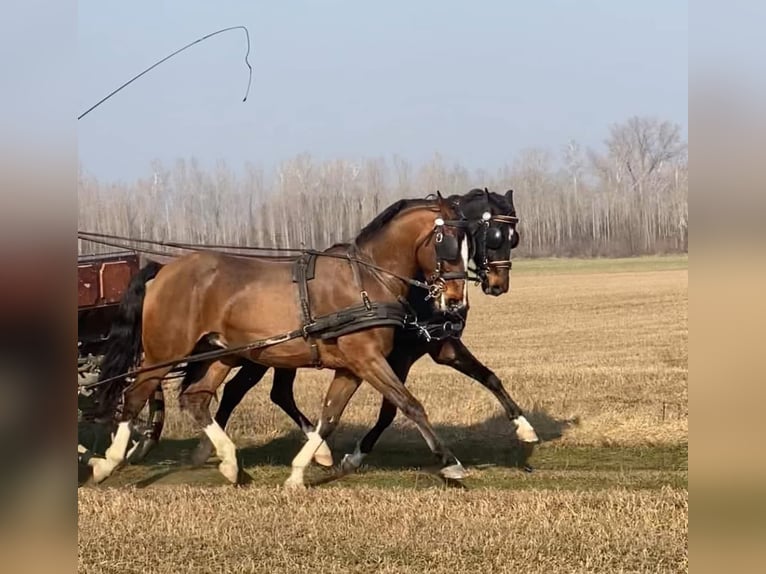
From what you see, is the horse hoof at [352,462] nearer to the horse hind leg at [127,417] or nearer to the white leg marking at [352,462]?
the white leg marking at [352,462]

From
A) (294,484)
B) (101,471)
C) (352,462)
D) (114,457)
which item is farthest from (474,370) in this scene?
(101,471)

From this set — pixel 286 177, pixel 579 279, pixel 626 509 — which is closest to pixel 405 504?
pixel 626 509

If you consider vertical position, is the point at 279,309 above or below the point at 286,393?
above

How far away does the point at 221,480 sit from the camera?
309 inches

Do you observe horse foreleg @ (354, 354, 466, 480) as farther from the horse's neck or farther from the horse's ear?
the horse's ear

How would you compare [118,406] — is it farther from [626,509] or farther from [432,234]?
[626,509]

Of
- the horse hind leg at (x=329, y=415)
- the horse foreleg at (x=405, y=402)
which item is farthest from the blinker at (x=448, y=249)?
the horse hind leg at (x=329, y=415)

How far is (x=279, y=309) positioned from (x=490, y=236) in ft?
5.72

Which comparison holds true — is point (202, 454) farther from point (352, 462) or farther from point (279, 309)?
point (279, 309)

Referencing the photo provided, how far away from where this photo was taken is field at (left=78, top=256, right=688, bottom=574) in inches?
199

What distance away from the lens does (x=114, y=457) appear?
730 centimetres

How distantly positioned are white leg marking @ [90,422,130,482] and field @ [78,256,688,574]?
13 cm

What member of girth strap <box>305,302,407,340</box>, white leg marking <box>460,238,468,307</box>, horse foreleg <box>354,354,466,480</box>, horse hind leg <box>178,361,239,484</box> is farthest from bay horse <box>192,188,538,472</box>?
horse foreleg <box>354,354,466,480</box>
